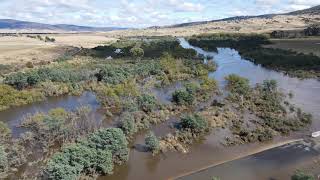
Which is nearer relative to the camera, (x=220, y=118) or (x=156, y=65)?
(x=220, y=118)

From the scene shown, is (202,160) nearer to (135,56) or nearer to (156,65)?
(156,65)

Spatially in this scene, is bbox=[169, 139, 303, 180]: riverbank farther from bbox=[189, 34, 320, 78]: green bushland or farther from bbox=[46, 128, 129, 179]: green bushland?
bbox=[189, 34, 320, 78]: green bushland

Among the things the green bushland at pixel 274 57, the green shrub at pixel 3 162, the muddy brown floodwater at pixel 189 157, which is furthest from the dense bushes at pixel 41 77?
the green bushland at pixel 274 57

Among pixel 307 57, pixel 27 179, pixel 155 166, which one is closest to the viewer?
pixel 27 179

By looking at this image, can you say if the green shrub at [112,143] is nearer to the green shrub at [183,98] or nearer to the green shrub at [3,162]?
the green shrub at [3,162]

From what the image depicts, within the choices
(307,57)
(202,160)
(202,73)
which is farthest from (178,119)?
(307,57)

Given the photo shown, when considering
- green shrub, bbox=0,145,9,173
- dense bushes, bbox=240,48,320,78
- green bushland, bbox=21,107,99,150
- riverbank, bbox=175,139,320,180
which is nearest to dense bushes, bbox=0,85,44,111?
green bushland, bbox=21,107,99,150
